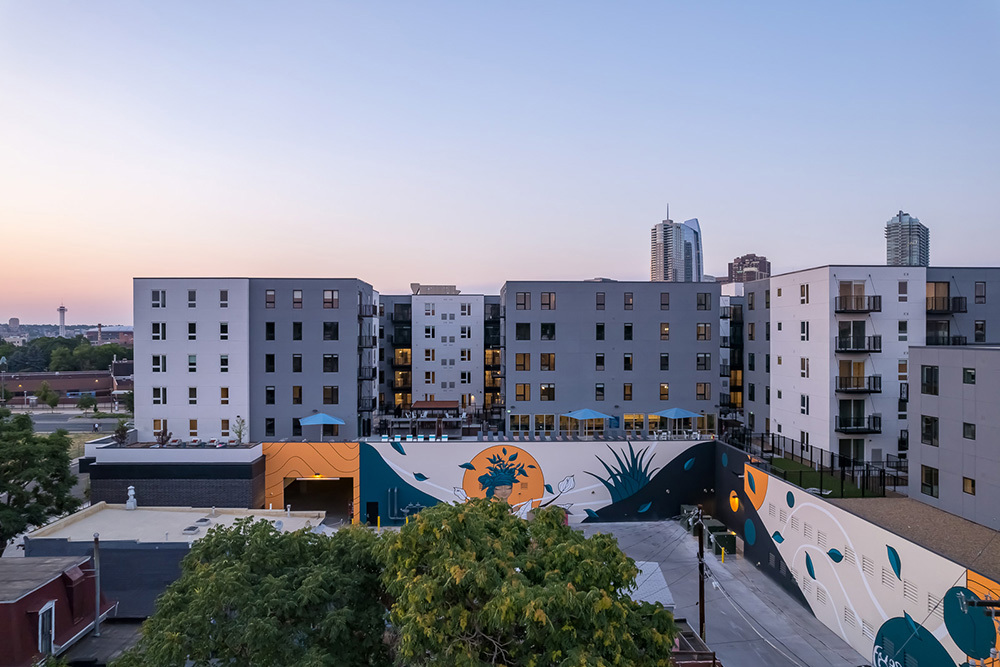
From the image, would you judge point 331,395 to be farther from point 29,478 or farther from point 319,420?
point 29,478

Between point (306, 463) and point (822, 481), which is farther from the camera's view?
point (306, 463)

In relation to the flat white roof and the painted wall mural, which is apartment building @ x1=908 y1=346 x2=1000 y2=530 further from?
the flat white roof

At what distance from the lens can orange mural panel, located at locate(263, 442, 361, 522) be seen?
34.2 m

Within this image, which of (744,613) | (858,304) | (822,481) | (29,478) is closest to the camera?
(744,613)

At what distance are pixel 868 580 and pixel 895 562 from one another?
1806 mm

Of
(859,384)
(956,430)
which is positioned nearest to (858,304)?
(859,384)

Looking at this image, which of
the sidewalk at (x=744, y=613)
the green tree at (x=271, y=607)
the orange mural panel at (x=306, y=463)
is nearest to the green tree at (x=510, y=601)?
the green tree at (x=271, y=607)

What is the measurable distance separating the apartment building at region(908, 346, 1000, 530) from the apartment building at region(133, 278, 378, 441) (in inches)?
1216

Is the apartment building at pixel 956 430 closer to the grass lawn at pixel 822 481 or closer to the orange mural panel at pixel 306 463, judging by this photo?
the grass lawn at pixel 822 481

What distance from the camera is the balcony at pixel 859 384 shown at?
110ft

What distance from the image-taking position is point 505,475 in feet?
113

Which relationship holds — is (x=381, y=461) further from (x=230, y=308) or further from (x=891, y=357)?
(x=891, y=357)

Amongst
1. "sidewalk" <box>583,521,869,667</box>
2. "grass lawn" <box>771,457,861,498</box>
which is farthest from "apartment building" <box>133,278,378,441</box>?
"grass lawn" <box>771,457,861,498</box>

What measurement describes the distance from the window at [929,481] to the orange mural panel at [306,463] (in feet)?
88.0
